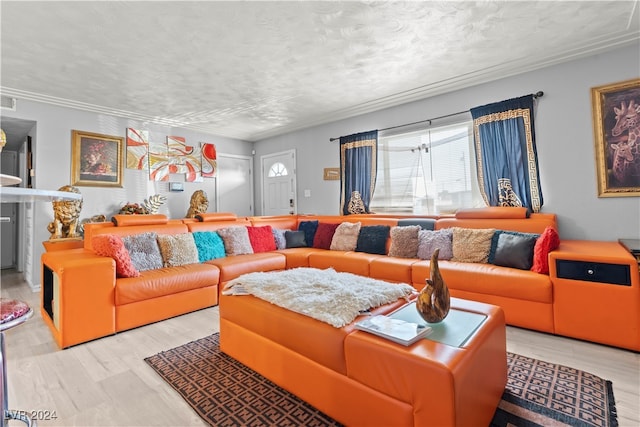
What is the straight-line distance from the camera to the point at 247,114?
16.1 feet

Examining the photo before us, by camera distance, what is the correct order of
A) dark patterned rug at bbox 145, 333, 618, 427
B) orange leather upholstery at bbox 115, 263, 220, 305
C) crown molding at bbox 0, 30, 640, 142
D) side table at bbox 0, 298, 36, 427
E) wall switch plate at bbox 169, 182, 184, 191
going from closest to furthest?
side table at bbox 0, 298, 36, 427, dark patterned rug at bbox 145, 333, 618, 427, orange leather upholstery at bbox 115, 263, 220, 305, crown molding at bbox 0, 30, 640, 142, wall switch plate at bbox 169, 182, 184, 191

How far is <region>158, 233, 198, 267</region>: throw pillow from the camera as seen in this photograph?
323 cm

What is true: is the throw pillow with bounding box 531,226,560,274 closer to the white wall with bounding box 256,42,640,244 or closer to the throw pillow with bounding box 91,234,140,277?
the white wall with bounding box 256,42,640,244

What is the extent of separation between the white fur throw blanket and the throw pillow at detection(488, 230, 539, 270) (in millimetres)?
1285

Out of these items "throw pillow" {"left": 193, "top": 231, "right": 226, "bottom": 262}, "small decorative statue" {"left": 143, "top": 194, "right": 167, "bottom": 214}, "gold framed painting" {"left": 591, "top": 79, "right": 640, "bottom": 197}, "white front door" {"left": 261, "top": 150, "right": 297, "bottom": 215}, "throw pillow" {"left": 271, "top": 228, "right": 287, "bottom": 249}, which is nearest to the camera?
"gold framed painting" {"left": 591, "top": 79, "right": 640, "bottom": 197}

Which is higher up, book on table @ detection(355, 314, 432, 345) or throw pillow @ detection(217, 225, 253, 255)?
throw pillow @ detection(217, 225, 253, 255)

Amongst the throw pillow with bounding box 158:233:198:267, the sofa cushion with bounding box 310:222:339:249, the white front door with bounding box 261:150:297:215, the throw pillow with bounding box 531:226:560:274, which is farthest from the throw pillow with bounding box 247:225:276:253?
the throw pillow with bounding box 531:226:560:274

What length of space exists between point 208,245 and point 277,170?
296 centimetres

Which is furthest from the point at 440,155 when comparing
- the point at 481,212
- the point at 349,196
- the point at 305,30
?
the point at 305,30

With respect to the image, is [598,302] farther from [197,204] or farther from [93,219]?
[93,219]

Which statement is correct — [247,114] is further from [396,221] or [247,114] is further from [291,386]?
[291,386]

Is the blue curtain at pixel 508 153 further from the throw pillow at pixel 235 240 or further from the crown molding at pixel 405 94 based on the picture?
the throw pillow at pixel 235 240

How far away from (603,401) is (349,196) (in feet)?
12.0

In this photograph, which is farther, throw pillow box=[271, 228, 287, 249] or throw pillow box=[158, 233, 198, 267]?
throw pillow box=[271, 228, 287, 249]
